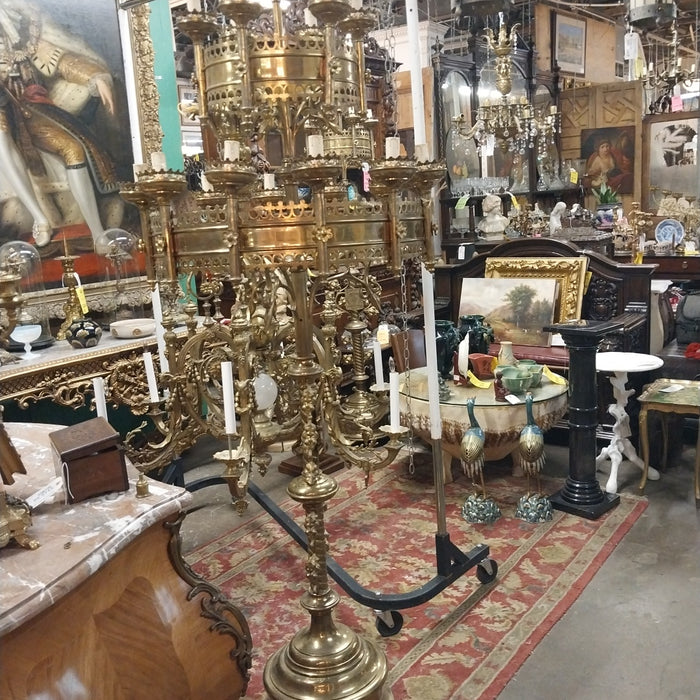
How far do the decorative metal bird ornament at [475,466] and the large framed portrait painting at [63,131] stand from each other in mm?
2596

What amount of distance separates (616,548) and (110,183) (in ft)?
12.1

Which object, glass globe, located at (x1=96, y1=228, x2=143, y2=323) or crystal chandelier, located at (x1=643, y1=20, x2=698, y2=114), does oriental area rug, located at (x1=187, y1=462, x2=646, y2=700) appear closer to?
glass globe, located at (x1=96, y1=228, x2=143, y2=323)

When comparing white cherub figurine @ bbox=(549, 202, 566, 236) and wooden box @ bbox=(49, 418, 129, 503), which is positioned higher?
white cherub figurine @ bbox=(549, 202, 566, 236)

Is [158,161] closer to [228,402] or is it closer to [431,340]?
[228,402]

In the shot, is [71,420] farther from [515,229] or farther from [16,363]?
[515,229]

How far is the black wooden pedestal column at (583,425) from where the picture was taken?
359 centimetres

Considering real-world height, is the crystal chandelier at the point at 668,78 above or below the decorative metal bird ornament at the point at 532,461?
above

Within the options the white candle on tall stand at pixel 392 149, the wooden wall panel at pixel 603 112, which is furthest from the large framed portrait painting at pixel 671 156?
the white candle on tall stand at pixel 392 149

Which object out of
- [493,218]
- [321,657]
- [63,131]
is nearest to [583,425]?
[321,657]

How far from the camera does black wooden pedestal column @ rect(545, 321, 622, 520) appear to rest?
3594 millimetres

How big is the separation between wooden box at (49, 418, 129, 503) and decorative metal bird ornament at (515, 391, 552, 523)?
93.1 inches

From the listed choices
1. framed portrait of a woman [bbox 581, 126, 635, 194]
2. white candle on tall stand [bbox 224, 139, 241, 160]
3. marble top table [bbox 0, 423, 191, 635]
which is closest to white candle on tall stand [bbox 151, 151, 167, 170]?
white candle on tall stand [bbox 224, 139, 241, 160]

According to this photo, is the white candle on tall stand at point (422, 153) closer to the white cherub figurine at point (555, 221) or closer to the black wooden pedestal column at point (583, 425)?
the black wooden pedestal column at point (583, 425)

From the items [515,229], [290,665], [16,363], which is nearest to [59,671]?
[290,665]
